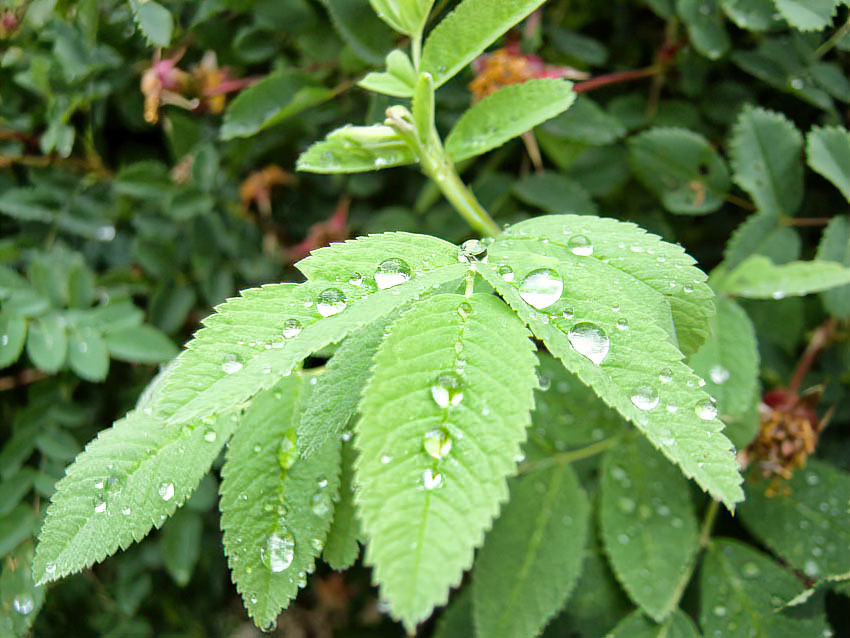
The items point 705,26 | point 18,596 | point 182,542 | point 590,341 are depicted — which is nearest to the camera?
point 590,341

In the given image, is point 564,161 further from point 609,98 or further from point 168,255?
point 168,255

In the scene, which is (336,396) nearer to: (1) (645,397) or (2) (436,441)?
(2) (436,441)

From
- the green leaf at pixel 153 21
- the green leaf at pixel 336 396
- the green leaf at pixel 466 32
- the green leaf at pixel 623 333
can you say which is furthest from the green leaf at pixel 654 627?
the green leaf at pixel 153 21

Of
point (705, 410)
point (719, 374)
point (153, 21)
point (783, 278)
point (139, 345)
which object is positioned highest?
point (153, 21)

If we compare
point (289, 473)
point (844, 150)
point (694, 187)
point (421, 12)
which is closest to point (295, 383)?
point (289, 473)

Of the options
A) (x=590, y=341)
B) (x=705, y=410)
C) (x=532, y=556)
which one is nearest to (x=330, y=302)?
(x=590, y=341)

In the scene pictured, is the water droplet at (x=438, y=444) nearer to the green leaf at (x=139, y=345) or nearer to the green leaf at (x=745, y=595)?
the green leaf at (x=745, y=595)
